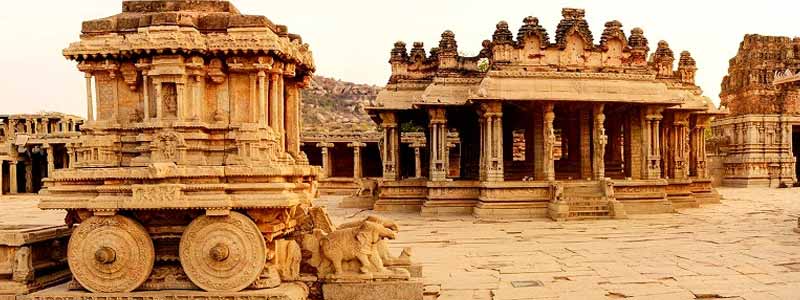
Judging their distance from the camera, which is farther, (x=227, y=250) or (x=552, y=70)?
(x=552, y=70)

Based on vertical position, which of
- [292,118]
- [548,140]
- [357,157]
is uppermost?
[292,118]

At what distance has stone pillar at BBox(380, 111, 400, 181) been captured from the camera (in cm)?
2025

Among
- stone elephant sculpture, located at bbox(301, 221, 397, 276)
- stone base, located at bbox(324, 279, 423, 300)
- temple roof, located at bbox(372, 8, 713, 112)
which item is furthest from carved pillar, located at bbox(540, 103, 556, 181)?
stone base, located at bbox(324, 279, 423, 300)

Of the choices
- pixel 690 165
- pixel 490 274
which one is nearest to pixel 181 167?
pixel 490 274

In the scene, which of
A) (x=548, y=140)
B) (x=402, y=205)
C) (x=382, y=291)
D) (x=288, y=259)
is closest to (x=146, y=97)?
(x=288, y=259)

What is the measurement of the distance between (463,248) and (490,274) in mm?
2573

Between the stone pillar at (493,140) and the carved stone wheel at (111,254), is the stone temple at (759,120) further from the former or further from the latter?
the carved stone wheel at (111,254)

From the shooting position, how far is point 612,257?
977cm

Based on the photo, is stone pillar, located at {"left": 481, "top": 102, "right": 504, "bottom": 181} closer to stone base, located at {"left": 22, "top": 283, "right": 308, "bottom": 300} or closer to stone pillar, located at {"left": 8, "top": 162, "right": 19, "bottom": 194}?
stone base, located at {"left": 22, "top": 283, "right": 308, "bottom": 300}

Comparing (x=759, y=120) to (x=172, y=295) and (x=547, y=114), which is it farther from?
(x=172, y=295)

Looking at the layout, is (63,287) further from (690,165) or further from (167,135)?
(690,165)

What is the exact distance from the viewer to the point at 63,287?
640 centimetres

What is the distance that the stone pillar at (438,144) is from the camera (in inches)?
718

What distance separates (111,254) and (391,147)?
48.2 ft
